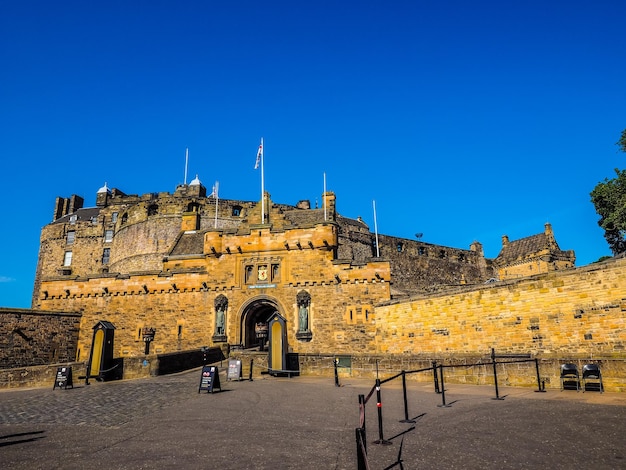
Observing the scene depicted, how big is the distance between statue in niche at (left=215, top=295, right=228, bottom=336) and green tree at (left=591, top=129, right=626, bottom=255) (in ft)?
84.1

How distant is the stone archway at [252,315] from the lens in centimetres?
2509

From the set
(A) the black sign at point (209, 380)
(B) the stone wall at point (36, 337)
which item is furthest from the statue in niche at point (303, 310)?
(B) the stone wall at point (36, 337)

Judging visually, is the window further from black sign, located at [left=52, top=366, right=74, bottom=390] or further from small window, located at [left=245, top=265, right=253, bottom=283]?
black sign, located at [left=52, top=366, right=74, bottom=390]

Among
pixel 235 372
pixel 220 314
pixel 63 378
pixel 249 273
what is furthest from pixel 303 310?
pixel 63 378

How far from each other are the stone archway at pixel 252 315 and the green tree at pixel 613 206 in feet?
74.7

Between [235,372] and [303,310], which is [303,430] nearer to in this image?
[235,372]

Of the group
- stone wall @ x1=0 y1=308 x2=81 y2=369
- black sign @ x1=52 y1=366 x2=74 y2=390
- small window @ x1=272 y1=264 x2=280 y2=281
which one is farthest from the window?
black sign @ x1=52 y1=366 x2=74 y2=390

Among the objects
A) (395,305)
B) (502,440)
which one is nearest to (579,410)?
(502,440)

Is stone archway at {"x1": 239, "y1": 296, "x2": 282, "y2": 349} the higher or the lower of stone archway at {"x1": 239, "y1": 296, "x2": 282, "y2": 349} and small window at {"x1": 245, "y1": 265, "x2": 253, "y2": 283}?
the lower

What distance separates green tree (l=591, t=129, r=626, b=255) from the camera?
27531 millimetres

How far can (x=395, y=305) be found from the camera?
73.7 feet

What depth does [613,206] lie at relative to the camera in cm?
2897

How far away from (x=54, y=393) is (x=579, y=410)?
14.8m

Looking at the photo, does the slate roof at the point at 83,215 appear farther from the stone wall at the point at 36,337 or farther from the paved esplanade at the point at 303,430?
the paved esplanade at the point at 303,430
